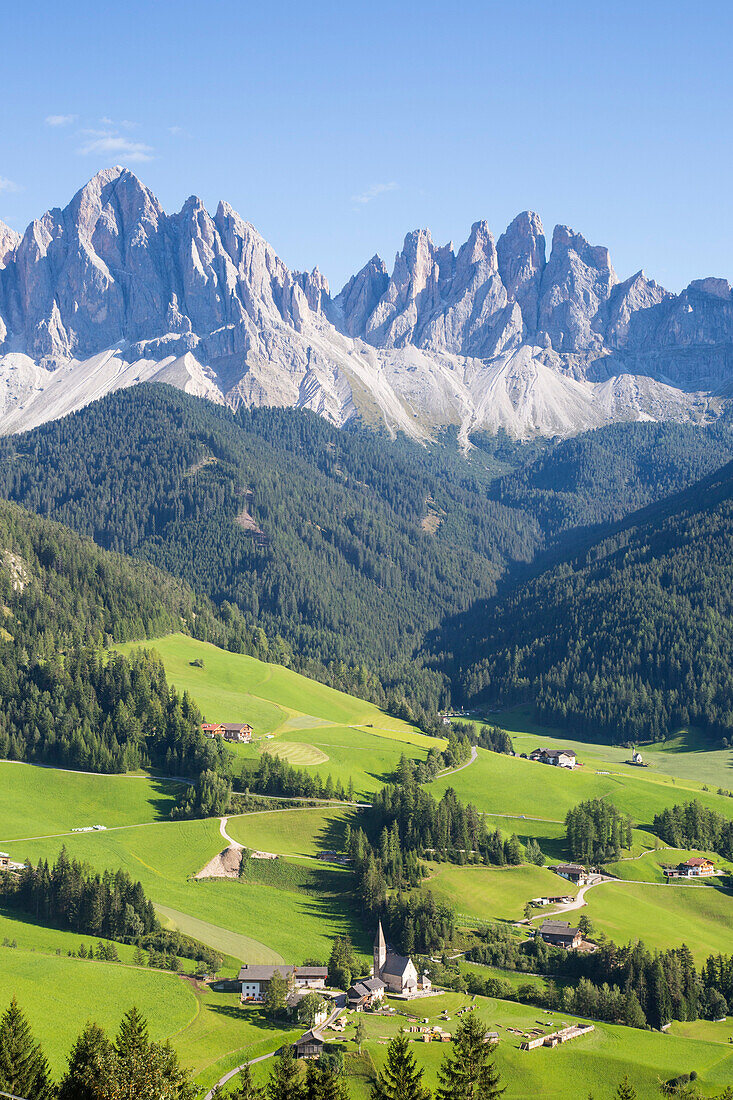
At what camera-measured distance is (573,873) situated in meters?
152

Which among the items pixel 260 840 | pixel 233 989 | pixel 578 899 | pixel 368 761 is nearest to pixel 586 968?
pixel 578 899

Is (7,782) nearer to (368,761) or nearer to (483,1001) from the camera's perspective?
(368,761)

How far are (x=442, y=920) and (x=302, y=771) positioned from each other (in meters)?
55.3

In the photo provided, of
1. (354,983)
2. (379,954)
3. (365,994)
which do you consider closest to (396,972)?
(354,983)

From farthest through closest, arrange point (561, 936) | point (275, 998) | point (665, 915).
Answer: point (665, 915) → point (561, 936) → point (275, 998)

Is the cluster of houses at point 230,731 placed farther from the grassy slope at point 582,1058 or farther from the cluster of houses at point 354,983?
the grassy slope at point 582,1058

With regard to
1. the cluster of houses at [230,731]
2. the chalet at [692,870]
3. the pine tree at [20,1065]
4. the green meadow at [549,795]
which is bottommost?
the pine tree at [20,1065]

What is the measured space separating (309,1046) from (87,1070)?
94.4 ft

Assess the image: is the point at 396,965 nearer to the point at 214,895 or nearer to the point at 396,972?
the point at 396,972

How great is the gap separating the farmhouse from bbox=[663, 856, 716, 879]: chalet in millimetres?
64467

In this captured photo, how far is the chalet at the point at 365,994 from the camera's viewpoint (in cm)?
10412

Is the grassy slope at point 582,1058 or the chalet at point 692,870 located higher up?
Answer: the chalet at point 692,870

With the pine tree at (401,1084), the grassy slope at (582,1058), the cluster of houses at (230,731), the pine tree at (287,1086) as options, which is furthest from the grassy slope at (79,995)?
the cluster of houses at (230,731)

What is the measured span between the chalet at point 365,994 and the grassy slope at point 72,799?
59403 mm
